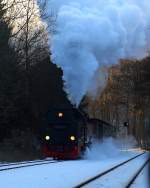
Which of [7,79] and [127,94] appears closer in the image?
[7,79]

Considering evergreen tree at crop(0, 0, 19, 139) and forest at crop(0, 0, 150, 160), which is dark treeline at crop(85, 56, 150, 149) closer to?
forest at crop(0, 0, 150, 160)

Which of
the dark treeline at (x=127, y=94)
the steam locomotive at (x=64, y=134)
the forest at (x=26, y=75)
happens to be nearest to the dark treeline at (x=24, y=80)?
the forest at (x=26, y=75)

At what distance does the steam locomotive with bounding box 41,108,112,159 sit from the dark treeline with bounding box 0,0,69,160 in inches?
123

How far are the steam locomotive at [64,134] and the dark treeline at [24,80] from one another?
123 inches

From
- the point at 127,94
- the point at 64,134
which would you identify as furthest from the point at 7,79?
the point at 127,94

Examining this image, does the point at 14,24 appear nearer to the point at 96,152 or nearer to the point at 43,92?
the point at 43,92

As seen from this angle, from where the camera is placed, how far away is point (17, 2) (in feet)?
151

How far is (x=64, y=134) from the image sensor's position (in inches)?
1567

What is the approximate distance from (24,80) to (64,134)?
33.7 ft

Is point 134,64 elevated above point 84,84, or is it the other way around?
point 134,64

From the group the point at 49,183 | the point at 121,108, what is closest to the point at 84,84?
the point at 49,183

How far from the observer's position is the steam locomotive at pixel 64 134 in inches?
1526

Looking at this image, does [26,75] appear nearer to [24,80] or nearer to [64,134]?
[24,80]

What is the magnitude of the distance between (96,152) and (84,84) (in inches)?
372
